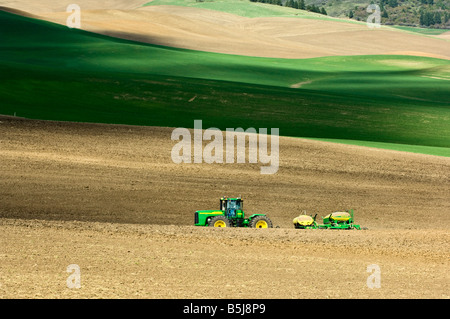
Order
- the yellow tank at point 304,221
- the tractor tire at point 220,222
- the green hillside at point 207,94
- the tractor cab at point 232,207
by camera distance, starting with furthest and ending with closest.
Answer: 1. the green hillside at point 207,94
2. the yellow tank at point 304,221
3. the tractor cab at point 232,207
4. the tractor tire at point 220,222

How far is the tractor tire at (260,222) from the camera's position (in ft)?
76.3

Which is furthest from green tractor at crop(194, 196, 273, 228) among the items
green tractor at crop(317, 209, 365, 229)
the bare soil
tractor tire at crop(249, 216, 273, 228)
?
green tractor at crop(317, 209, 365, 229)

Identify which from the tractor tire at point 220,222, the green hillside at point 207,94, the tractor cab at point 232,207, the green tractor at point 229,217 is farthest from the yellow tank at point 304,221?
the green hillside at point 207,94

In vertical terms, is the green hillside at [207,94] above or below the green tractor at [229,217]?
above

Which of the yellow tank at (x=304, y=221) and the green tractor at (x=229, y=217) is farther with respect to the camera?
the yellow tank at (x=304, y=221)

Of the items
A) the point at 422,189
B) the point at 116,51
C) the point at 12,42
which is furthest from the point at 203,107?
the point at 12,42

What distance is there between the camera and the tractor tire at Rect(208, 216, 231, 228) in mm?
23038

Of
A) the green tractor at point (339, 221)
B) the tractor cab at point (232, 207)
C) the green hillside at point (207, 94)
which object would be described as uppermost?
the green hillside at point (207, 94)

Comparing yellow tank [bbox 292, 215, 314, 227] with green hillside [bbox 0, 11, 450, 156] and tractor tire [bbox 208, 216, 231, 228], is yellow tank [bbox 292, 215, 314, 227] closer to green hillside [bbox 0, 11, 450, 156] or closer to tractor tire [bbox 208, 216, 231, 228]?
tractor tire [bbox 208, 216, 231, 228]

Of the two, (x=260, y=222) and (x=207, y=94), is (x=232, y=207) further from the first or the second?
(x=207, y=94)

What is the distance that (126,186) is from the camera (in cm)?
2650

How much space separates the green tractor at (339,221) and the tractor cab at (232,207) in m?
2.53

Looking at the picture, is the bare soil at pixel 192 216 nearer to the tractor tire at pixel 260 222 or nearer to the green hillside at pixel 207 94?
the tractor tire at pixel 260 222

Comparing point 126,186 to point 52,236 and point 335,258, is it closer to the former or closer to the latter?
point 52,236
